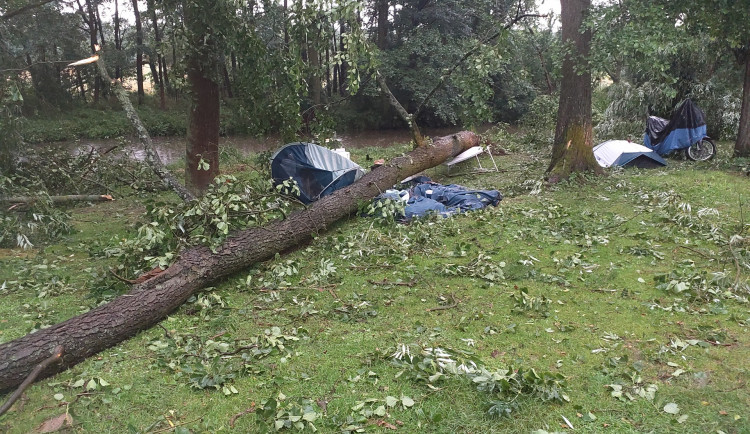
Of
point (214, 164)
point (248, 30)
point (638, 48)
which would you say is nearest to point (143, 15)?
point (248, 30)

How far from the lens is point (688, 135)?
33.2 ft

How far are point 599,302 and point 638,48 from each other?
3.92m

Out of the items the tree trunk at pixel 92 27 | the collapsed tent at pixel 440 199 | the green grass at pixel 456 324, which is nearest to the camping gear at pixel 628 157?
the green grass at pixel 456 324

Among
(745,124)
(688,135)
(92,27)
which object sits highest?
(92,27)

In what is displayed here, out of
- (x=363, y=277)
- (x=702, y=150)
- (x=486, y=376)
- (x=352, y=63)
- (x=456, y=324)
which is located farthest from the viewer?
(x=702, y=150)

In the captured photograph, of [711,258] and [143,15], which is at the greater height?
[143,15]

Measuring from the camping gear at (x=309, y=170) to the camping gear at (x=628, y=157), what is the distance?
5452mm

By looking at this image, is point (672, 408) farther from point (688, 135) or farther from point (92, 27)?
point (92, 27)

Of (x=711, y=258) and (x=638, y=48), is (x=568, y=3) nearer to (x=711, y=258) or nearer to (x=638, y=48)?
(x=638, y=48)

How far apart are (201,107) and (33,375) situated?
5255mm

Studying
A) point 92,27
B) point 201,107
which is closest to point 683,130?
point 201,107

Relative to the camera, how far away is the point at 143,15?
267 inches

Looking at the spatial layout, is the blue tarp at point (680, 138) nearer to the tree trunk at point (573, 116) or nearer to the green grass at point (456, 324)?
the tree trunk at point (573, 116)

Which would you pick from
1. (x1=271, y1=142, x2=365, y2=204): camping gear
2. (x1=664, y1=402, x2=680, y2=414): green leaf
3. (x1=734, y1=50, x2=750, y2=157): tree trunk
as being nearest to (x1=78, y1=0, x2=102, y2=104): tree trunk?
(x1=271, y1=142, x2=365, y2=204): camping gear
